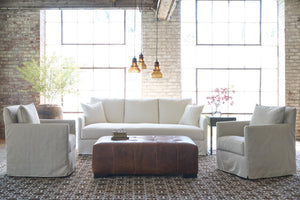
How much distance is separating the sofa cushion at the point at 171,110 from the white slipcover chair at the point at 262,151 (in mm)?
1814

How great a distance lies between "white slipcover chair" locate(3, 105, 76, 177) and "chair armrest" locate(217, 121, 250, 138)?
2.12m

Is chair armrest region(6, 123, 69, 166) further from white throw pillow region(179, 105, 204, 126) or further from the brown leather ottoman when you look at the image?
white throw pillow region(179, 105, 204, 126)

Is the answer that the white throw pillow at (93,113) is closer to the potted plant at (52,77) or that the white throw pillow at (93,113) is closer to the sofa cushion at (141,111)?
the sofa cushion at (141,111)

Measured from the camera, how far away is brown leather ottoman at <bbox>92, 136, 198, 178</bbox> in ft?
12.1

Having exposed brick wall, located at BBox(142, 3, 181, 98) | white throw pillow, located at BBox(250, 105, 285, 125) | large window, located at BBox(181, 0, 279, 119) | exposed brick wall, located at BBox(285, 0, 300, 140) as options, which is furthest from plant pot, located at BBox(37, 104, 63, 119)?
exposed brick wall, located at BBox(285, 0, 300, 140)

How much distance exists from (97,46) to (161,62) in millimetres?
1727

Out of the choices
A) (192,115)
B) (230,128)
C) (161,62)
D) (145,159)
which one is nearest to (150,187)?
(145,159)

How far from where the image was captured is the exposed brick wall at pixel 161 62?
278 inches

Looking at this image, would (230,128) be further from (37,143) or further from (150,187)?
(37,143)

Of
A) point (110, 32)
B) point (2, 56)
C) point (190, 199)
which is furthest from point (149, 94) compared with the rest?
point (190, 199)

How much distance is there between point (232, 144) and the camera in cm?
391

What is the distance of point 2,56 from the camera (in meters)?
7.20

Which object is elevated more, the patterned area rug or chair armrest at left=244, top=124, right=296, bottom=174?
chair armrest at left=244, top=124, right=296, bottom=174

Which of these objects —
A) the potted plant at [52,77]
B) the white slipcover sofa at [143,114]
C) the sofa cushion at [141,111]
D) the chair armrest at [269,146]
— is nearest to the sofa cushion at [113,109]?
the white slipcover sofa at [143,114]
